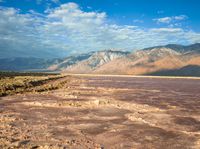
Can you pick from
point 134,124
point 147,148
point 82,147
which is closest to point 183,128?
point 134,124

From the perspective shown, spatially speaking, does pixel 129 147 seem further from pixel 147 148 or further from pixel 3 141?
pixel 3 141

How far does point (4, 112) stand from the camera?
23.0 metres

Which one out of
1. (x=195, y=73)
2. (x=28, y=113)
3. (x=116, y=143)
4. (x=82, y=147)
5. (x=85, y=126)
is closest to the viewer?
(x=82, y=147)

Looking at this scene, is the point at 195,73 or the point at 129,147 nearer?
the point at 129,147

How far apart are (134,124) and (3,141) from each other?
8.61 meters

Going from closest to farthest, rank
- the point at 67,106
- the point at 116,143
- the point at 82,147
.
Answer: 1. the point at 82,147
2. the point at 116,143
3. the point at 67,106

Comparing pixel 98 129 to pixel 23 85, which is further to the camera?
pixel 23 85

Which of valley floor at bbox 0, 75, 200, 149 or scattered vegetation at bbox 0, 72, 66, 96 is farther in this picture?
scattered vegetation at bbox 0, 72, 66, 96

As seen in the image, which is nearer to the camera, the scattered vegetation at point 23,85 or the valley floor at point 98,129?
the valley floor at point 98,129

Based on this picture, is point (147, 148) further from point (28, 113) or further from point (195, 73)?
point (195, 73)

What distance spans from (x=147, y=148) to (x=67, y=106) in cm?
1487

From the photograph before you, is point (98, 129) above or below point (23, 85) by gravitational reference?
below

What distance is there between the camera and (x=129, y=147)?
13750 mm

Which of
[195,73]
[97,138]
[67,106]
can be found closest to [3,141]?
[97,138]
